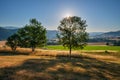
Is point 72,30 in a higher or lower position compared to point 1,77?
higher

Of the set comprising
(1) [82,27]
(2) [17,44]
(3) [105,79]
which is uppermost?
(1) [82,27]

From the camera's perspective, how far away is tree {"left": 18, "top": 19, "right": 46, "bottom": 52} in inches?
3497

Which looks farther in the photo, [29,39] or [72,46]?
[29,39]

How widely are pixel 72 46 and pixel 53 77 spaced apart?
47180 mm

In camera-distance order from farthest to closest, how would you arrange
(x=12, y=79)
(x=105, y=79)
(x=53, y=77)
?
(x=105, y=79)
(x=53, y=77)
(x=12, y=79)

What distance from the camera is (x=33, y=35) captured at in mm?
88750

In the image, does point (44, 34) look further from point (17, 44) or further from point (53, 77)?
point (53, 77)

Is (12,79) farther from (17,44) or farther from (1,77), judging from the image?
(17,44)

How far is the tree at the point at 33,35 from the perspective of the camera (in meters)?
88.8

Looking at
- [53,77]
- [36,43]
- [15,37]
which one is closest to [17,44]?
[15,37]

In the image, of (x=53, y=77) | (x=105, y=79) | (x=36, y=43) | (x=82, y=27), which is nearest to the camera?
(x=53, y=77)

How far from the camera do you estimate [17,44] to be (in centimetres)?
8919

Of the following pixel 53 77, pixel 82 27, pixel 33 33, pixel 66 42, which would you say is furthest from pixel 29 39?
pixel 53 77

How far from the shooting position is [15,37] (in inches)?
3516
